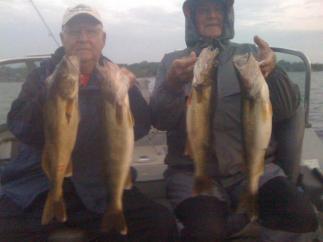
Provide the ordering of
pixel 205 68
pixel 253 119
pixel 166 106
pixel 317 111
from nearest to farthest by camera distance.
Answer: pixel 205 68, pixel 253 119, pixel 166 106, pixel 317 111

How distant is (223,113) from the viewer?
15.8ft

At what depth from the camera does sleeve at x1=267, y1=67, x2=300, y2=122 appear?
4547 mm

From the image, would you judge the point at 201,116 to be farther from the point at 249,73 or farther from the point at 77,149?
the point at 77,149

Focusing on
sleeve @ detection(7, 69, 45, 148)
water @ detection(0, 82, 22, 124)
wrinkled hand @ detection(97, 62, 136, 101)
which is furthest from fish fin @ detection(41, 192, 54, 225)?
water @ detection(0, 82, 22, 124)

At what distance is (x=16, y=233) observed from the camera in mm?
4371

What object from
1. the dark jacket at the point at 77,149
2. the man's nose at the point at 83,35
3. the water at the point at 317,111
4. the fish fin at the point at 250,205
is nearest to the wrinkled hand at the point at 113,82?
the dark jacket at the point at 77,149

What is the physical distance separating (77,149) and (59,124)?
0.90m

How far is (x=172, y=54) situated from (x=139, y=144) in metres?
1.80

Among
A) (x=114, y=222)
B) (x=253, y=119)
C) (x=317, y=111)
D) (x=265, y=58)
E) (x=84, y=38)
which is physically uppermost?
(x=84, y=38)

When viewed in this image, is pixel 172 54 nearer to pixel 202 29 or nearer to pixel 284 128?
pixel 202 29

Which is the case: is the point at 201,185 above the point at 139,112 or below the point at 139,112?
below

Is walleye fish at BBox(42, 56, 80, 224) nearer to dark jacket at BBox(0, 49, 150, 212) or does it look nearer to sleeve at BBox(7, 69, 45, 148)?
sleeve at BBox(7, 69, 45, 148)

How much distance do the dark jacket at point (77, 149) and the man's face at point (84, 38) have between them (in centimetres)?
17

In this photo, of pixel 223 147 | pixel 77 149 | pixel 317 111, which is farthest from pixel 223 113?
pixel 317 111
